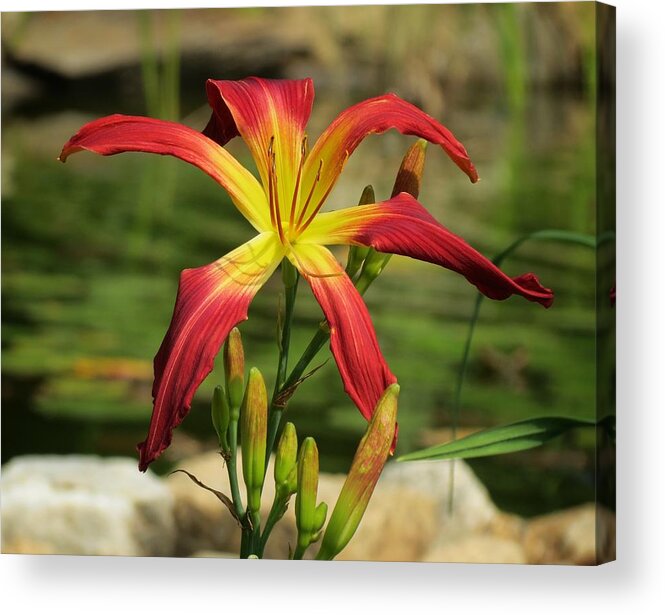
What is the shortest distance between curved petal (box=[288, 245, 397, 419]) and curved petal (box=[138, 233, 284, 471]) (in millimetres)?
86

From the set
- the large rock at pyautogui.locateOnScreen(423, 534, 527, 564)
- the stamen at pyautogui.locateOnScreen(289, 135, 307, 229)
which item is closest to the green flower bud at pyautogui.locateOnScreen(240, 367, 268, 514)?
the stamen at pyautogui.locateOnScreen(289, 135, 307, 229)

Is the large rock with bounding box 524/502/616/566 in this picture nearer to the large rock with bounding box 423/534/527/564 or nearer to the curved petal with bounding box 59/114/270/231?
the large rock with bounding box 423/534/527/564

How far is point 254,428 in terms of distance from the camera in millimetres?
1766

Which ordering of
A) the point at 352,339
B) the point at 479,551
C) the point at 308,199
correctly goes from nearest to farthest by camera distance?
the point at 352,339, the point at 308,199, the point at 479,551

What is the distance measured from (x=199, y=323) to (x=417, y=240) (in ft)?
0.98

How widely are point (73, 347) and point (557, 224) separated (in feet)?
2.38

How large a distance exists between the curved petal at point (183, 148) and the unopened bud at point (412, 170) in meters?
0.18

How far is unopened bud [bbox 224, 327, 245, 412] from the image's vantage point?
5.82 feet

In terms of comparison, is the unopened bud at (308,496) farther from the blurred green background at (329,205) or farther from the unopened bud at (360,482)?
the blurred green background at (329,205)

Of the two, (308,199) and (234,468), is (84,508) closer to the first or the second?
(234,468)

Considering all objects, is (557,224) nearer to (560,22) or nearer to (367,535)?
(560,22)

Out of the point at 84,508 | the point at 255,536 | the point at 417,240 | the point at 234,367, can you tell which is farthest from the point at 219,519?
the point at 417,240

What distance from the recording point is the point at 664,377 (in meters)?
1.94

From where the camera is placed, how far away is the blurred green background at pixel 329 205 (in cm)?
196
